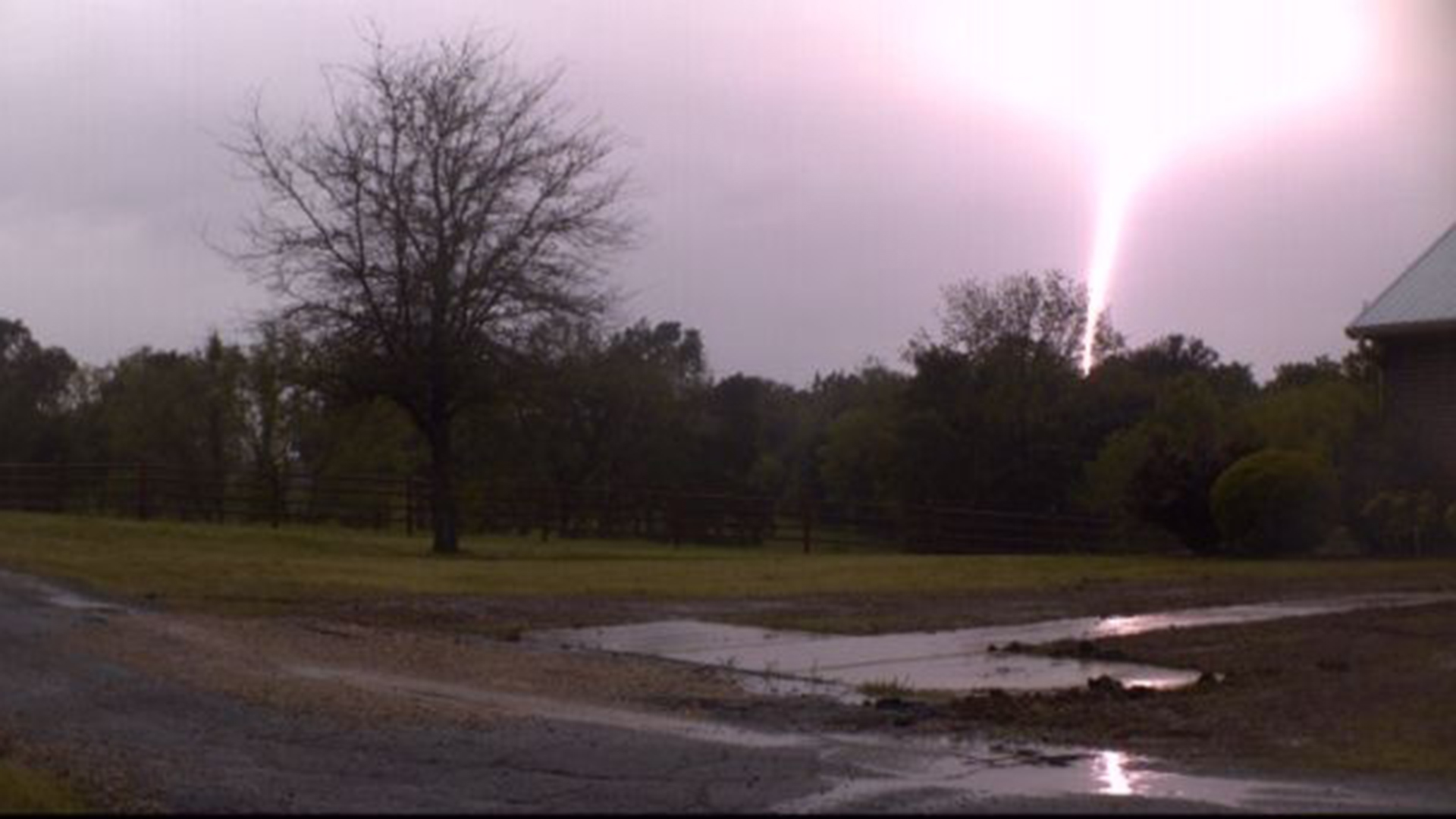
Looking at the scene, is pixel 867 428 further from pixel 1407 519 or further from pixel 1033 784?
pixel 1033 784

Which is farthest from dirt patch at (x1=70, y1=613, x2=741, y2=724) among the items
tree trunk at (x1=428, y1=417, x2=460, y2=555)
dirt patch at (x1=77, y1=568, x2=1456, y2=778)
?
tree trunk at (x1=428, y1=417, x2=460, y2=555)

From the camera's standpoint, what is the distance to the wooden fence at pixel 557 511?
44.5 metres

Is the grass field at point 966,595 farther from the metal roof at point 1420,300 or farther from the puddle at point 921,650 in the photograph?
the metal roof at point 1420,300

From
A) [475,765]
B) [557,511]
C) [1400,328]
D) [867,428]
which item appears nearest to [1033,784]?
[475,765]

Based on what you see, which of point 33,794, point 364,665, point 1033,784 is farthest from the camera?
point 364,665

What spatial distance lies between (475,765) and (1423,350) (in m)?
27.2

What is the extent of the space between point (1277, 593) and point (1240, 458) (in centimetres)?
1135

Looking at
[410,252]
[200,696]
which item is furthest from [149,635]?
[410,252]

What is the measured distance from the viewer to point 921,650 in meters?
18.0

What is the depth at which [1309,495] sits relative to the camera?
32.9 meters

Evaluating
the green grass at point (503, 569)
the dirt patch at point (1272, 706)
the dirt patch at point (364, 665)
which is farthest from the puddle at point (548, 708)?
the green grass at point (503, 569)

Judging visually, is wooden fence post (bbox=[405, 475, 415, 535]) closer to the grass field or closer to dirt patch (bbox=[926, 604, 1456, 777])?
the grass field

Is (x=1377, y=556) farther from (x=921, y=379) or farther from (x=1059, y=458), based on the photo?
(x=921, y=379)

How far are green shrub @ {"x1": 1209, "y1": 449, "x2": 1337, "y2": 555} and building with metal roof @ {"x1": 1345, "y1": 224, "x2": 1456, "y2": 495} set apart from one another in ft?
6.65
